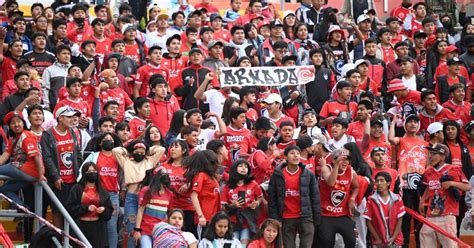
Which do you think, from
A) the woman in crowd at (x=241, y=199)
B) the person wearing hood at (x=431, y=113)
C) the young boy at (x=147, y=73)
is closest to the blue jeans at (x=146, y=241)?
the woman in crowd at (x=241, y=199)

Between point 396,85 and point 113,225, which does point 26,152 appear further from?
point 396,85

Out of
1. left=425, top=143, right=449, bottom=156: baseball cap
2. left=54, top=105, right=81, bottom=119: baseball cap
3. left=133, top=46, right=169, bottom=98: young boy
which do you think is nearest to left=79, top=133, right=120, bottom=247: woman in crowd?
left=54, top=105, right=81, bottom=119: baseball cap

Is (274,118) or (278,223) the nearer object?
(278,223)

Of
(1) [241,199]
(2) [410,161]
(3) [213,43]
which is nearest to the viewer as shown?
(1) [241,199]

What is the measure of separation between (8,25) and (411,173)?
22.8 ft

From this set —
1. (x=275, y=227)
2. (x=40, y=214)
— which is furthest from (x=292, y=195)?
(x=40, y=214)

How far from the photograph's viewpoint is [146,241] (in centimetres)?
1856

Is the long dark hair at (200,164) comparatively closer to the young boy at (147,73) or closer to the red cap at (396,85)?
the young boy at (147,73)

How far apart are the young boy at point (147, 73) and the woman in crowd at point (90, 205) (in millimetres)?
3959

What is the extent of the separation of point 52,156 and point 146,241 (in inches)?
65.4

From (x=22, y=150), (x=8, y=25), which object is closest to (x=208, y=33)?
(x=8, y=25)

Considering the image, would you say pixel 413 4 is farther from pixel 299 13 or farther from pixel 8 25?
pixel 8 25

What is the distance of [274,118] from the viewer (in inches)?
840

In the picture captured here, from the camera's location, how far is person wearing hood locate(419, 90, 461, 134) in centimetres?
2247
